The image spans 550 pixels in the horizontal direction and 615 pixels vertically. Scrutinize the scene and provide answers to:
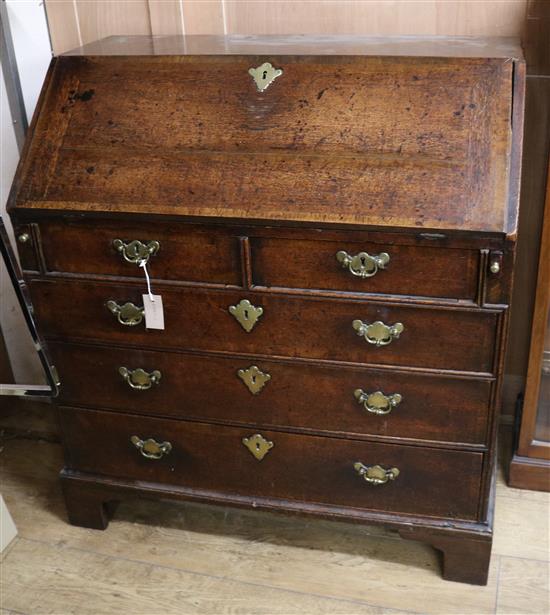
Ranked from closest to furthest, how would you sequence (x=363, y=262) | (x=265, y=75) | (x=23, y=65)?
(x=363, y=262) → (x=265, y=75) → (x=23, y=65)

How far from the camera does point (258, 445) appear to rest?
1927 mm

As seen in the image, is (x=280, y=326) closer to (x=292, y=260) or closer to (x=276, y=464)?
(x=292, y=260)

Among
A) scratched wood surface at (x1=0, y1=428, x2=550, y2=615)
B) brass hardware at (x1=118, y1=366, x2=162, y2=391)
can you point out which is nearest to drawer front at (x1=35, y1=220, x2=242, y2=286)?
brass hardware at (x1=118, y1=366, x2=162, y2=391)

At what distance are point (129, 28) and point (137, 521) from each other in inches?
54.4

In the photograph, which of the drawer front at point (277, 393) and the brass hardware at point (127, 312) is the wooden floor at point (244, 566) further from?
the brass hardware at point (127, 312)

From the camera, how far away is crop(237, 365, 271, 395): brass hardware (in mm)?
1823

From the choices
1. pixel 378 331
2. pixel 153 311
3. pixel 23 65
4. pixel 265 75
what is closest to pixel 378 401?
pixel 378 331

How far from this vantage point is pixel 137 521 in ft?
7.27

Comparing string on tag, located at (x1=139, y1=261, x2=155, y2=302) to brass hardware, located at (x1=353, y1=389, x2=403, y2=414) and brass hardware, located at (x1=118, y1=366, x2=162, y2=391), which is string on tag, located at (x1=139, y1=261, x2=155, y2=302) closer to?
brass hardware, located at (x1=118, y1=366, x2=162, y2=391)

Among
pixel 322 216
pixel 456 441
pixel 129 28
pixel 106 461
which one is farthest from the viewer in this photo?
pixel 129 28

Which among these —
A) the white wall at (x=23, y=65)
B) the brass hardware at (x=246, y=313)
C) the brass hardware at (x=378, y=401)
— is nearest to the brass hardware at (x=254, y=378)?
the brass hardware at (x=246, y=313)

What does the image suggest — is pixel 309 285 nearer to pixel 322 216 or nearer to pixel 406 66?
pixel 322 216

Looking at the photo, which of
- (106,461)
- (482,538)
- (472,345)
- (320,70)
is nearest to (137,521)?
(106,461)

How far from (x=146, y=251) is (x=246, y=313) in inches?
10.1
